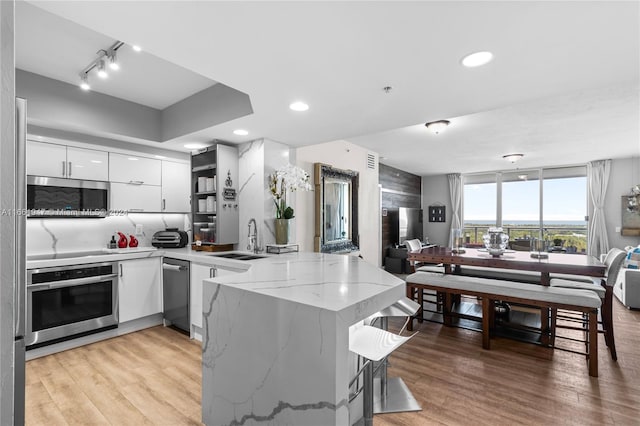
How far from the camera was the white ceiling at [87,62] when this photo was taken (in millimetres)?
2014

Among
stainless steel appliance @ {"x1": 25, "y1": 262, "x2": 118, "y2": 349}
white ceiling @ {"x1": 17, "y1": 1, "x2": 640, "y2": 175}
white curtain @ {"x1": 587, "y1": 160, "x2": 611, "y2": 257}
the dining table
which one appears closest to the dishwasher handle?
stainless steel appliance @ {"x1": 25, "y1": 262, "x2": 118, "y2": 349}

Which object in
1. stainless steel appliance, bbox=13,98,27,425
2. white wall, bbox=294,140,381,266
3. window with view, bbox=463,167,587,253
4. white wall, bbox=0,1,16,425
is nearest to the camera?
white wall, bbox=0,1,16,425

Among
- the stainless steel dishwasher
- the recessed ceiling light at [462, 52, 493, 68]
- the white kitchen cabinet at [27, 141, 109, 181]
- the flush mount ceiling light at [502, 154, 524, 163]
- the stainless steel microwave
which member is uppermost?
the flush mount ceiling light at [502, 154, 524, 163]

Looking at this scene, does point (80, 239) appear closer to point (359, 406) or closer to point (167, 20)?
point (167, 20)

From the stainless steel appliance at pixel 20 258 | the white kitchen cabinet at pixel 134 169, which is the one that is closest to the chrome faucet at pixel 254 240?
the white kitchen cabinet at pixel 134 169

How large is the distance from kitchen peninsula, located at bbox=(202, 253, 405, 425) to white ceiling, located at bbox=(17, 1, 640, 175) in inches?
50.1

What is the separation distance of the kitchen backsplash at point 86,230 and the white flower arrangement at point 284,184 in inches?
70.0

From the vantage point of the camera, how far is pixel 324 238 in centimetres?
448

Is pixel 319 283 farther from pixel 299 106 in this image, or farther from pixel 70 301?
pixel 70 301

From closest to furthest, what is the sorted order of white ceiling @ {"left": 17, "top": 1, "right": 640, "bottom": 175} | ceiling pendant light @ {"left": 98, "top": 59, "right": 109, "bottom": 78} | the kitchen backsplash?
1. white ceiling @ {"left": 17, "top": 1, "right": 640, "bottom": 175}
2. ceiling pendant light @ {"left": 98, "top": 59, "right": 109, "bottom": 78}
3. the kitchen backsplash

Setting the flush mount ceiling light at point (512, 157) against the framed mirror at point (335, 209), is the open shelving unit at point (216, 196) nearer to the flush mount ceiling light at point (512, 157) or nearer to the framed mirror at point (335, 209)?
the framed mirror at point (335, 209)

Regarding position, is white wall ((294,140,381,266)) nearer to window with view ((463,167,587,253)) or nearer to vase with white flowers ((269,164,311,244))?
vase with white flowers ((269,164,311,244))

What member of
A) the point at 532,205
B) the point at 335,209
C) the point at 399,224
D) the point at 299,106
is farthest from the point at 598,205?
the point at 299,106

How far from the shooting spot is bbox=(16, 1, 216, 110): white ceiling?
2014 millimetres
